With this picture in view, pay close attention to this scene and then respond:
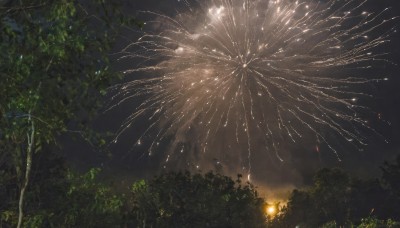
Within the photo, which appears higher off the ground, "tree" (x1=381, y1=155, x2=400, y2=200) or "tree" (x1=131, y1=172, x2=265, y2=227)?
"tree" (x1=381, y1=155, x2=400, y2=200)

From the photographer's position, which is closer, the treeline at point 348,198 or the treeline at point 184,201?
the treeline at point 184,201

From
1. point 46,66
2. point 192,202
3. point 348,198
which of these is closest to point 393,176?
point 348,198

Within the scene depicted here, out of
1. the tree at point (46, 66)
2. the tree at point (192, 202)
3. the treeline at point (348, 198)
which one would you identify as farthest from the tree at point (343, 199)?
the tree at point (46, 66)

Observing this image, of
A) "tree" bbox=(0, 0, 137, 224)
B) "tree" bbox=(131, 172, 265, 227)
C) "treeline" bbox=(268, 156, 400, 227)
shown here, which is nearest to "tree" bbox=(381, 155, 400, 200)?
A: "treeline" bbox=(268, 156, 400, 227)

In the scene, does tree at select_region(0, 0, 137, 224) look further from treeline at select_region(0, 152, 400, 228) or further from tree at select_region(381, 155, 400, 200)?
tree at select_region(381, 155, 400, 200)

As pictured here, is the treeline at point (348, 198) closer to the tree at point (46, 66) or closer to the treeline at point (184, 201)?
the treeline at point (184, 201)

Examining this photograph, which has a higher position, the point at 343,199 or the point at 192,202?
the point at 343,199

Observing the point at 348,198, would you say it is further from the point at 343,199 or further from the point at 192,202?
the point at 192,202

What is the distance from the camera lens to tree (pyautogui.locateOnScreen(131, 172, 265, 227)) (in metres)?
38.9

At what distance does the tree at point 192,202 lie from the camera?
38.9 metres

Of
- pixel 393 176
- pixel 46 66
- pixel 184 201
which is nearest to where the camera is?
pixel 46 66

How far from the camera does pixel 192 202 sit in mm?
43438

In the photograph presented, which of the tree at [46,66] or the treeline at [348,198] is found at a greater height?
the treeline at [348,198]

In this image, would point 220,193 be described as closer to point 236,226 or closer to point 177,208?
point 236,226
